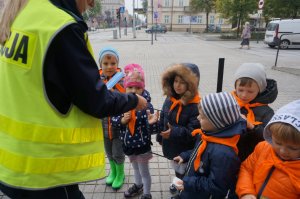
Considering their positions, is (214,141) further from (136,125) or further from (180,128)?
(136,125)

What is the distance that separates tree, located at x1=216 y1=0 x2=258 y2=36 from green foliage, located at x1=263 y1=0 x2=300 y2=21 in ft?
5.36

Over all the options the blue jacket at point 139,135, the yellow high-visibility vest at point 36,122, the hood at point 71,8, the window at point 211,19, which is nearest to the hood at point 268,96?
the blue jacket at point 139,135

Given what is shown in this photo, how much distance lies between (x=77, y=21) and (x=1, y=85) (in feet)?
1.71

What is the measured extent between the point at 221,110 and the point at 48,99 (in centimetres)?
101

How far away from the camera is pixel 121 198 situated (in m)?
2.88

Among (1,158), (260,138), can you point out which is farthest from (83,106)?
(260,138)

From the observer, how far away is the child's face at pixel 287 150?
148 centimetres

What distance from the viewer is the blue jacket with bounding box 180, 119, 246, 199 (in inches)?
64.8

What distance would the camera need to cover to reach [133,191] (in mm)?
2893

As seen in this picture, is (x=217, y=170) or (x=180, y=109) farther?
(x=180, y=109)

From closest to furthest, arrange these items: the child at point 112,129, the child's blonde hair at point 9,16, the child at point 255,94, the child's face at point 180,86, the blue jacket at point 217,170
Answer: the child's blonde hair at point 9,16
the blue jacket at point 217,170
the child at point 255,94
the child's face at point 180,86
the child at point 112,129

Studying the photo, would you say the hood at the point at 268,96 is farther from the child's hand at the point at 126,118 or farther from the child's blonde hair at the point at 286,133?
the child's hand at the point at 126,118

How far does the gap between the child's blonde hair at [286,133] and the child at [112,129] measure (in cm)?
159

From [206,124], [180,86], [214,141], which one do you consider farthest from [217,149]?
[180,86]
